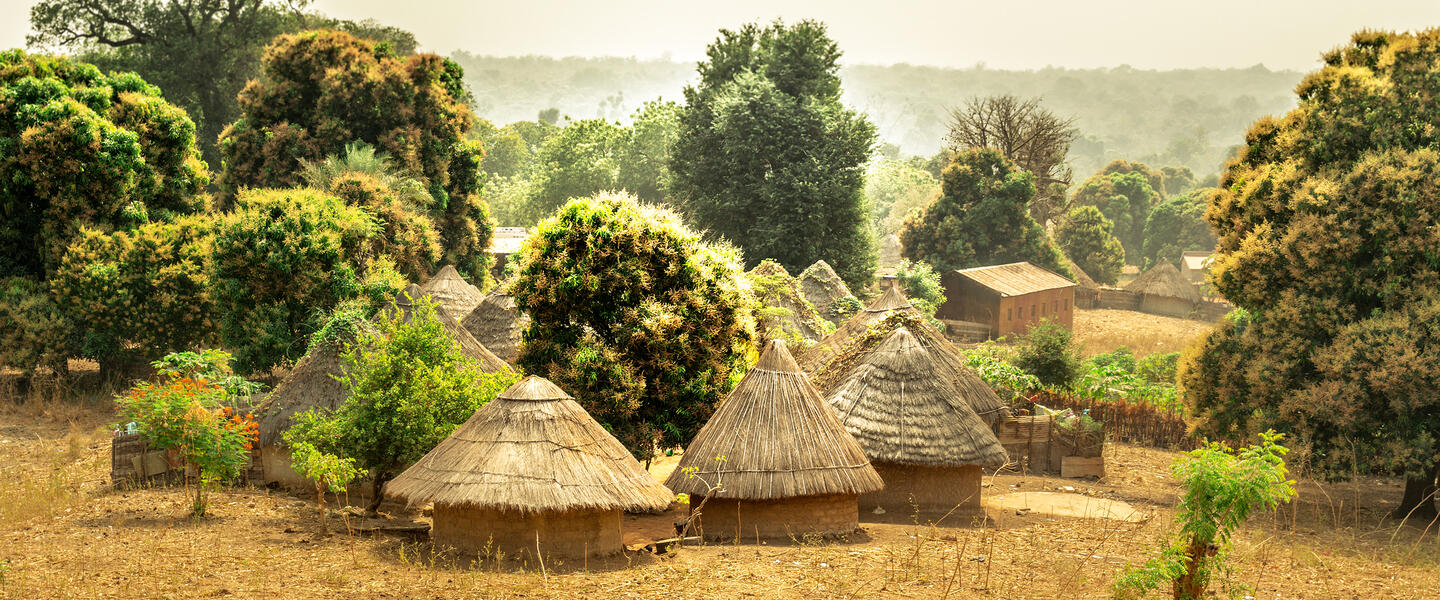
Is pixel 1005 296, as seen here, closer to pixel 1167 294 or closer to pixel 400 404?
pixel 1167 294

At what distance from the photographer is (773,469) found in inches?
548

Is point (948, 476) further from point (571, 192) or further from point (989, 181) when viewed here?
point (571, 192)

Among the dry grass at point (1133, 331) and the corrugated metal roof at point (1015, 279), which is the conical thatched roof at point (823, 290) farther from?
the corrugated metal roof at point (1015, 279)

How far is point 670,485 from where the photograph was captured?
14203mm

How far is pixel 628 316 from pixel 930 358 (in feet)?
17.0

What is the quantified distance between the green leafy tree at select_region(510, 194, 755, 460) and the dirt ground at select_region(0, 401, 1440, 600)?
176cm

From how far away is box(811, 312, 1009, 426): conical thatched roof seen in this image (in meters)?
18.6

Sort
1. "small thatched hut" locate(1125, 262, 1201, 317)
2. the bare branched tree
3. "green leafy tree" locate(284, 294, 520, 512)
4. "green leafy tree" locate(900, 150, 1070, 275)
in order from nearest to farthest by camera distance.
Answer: "green leafy tree" locate(284, 294, 520, 512) → "green leafy tree" locate(900, 150, 1070, 275) → "small thatched hut" locate(1125, 262, 1201, 317) → the bare branched tree

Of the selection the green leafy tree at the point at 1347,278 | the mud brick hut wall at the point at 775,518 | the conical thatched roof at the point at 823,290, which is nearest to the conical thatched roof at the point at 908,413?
the mud brick hut wall at the point at 775,518

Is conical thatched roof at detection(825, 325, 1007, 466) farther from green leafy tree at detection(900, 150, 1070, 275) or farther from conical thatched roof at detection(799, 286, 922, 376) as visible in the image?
green leafy tree at detection(900, 150, 1070, 275)

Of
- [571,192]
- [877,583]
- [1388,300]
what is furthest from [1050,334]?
[571,192]

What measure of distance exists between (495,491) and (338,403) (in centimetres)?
509

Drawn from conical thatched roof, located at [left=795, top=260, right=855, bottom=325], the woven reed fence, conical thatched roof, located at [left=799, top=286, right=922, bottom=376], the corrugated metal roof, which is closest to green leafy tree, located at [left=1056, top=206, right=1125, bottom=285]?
the corrugated metal roof

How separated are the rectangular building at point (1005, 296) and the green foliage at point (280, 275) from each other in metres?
24.5
